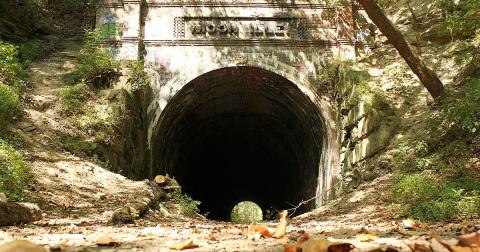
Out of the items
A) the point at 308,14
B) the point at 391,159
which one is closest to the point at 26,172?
the point at 391,159

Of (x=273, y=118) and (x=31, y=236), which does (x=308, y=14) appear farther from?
(x=31, y=236)

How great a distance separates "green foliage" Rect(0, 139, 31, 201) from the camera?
5832 mm

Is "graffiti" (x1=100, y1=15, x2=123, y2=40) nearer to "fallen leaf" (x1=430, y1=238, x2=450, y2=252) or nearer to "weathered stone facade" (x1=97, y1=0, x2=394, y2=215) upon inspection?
"weathered stone facade" (x1=97, y1=0, x2=394, y2=215)

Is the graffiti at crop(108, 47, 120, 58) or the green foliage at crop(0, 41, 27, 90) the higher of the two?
the graffiti at crop(108, 47, 120, 58)

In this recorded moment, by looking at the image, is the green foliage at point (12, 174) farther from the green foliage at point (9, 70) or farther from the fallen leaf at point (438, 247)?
the fallen leaf at point (438, 247)

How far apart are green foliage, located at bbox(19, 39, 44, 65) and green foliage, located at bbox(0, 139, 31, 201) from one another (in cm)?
684

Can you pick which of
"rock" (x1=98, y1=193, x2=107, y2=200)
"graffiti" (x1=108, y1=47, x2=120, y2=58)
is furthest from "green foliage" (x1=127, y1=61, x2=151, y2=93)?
"rock" (x1=98, y1=193, x2=107, y2=200)

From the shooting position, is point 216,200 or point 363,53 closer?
point 363,53

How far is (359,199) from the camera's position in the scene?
27.2ft

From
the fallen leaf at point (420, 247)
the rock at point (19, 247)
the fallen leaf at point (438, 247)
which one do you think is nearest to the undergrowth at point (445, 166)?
the fallen leaf at point (420, 247)

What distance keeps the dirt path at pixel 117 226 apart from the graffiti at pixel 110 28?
230cm

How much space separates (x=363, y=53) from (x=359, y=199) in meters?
6.39

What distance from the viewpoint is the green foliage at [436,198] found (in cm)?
527

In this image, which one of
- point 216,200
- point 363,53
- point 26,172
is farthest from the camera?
point 216,200
